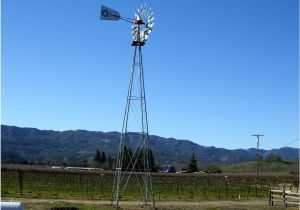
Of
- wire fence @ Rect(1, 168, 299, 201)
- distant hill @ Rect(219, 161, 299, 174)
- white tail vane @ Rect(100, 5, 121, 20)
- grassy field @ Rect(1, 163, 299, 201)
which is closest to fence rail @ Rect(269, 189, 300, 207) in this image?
wire fence @ Rect(1, 168, 299, 201)

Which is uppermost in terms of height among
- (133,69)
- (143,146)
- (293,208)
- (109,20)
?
(109,20)

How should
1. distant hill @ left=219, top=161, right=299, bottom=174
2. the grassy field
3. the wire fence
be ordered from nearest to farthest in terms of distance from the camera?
the grassy field
the wire fence
distant hill @ left=219, top=161, right=299, bottom=174

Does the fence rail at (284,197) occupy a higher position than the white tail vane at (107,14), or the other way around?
the white tail vane at (107,14)

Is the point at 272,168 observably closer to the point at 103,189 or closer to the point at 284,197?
the point at 103,189

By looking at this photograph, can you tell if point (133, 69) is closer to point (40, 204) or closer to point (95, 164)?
point (40, 204)

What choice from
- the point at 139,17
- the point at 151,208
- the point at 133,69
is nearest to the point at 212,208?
the point at 151,208

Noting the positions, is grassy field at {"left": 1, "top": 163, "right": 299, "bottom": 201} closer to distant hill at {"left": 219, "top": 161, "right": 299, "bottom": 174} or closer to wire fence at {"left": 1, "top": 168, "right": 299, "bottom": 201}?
wire fence at {"left": 1, "top": 168, "right": 299, "bottom": 201}

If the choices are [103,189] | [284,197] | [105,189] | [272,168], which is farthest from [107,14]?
[272,168]

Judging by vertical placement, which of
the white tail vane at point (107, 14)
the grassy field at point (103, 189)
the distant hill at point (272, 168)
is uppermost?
the white tail vane at point (107, 14)

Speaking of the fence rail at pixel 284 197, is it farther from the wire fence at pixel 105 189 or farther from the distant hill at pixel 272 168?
the distant hill at pixel 272 168

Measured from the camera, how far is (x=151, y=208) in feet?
86.8

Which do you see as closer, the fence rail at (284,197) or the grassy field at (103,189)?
the fence rail at (284,197)

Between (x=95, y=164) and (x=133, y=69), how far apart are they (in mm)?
104563

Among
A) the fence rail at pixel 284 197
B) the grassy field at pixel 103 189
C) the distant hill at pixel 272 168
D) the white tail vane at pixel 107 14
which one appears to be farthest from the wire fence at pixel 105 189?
the distant hill at pixel 272 168
